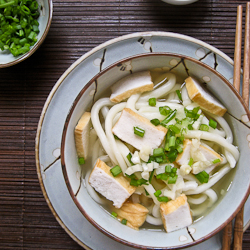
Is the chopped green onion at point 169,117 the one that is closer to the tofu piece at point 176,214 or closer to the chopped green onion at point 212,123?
the chopped green onion at point 212,123

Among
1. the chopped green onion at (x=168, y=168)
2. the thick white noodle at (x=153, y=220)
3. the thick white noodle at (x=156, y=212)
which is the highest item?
the chopped green onion at (x=168, y=168)

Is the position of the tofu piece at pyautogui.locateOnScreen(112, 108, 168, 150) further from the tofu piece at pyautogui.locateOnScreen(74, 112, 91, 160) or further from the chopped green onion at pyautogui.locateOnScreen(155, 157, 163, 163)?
the tofu piece at pyautogui.locateOnScreen(74, 112, 91, 160)

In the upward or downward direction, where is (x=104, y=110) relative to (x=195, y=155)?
upward

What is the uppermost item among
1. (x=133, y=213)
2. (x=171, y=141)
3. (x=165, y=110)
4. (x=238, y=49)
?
(x=238, y=49)

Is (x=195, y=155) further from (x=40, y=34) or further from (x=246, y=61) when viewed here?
(x=40, y=34)

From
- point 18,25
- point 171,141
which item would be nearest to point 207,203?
point 171,141

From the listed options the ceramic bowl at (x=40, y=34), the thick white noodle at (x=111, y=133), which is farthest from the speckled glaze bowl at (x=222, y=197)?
the ceramic bowl at (x=40, y=34)

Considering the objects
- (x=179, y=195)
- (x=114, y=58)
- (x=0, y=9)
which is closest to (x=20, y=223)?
(x=179, y=195)
